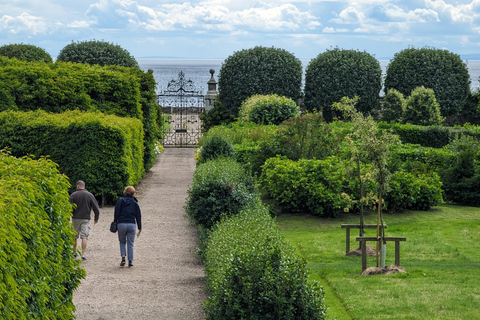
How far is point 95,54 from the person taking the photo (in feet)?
100

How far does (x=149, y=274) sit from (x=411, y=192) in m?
7.47

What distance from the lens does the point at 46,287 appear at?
554 centimetres

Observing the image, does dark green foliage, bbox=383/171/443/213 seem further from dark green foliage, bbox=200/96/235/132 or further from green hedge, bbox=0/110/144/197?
dark green foliage, bbox=200/96/235/132

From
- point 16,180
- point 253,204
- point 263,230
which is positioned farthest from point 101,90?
point 16,180

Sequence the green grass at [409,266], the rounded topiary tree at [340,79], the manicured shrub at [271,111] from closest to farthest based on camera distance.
→ 1. the green grass at [409,266]
2. the manicured shrub at [271,111]
3. the rounded topiary tree at [340,79]

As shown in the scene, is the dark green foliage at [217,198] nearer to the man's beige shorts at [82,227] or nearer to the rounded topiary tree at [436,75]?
the man's beige shorts at [82,227]

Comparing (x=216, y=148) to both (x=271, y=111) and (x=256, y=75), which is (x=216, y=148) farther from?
(x=256, y=75)

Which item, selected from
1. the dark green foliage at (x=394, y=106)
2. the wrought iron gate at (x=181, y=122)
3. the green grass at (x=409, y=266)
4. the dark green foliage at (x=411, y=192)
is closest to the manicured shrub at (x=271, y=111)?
the wrought iron gate at (x=181, y=122)

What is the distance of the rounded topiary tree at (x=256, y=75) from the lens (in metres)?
30.2

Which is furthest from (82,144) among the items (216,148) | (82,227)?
(82,227)

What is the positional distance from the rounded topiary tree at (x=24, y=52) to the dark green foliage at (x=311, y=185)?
21252 millimetres

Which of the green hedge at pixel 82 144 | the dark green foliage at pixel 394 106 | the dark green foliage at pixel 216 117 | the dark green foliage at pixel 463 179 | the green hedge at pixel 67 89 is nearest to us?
the green hedge at pixel 82 144

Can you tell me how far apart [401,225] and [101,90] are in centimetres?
1167

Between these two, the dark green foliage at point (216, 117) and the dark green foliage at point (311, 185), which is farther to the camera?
the dark green foliage at point (216, 117)
